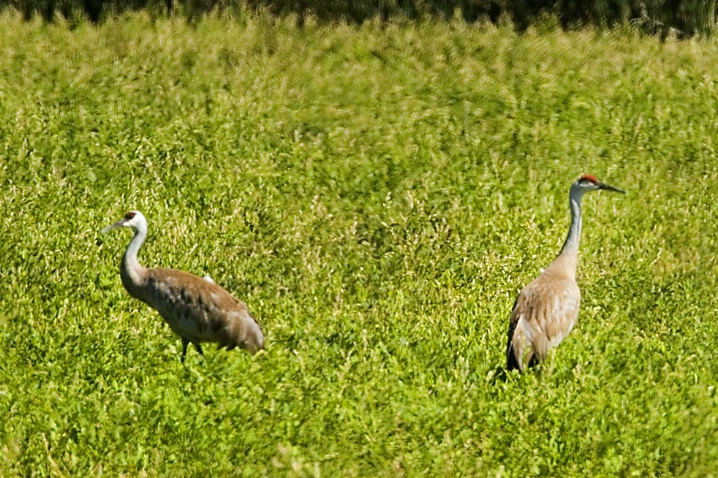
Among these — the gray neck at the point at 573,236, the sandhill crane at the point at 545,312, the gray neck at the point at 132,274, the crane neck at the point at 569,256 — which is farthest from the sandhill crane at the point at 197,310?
the gray neck at the point at 573,236

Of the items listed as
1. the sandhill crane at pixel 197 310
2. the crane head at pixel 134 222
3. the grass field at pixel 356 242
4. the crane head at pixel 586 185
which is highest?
the crane head at pixel 134 222

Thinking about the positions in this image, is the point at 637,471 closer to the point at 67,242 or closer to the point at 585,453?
the point at 585,453

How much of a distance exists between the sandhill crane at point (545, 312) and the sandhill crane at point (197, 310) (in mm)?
2201

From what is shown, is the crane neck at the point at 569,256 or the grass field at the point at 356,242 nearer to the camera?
the grass field at the point at 356,242

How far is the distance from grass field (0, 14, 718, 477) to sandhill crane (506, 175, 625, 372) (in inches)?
9.4

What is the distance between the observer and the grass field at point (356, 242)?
30.0 feet

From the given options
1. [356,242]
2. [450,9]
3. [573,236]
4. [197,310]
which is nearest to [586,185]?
[573,236]

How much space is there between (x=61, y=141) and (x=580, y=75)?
884 cm

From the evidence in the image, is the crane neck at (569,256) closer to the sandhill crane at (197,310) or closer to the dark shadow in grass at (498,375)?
the dark shadow in grass at (498,375)

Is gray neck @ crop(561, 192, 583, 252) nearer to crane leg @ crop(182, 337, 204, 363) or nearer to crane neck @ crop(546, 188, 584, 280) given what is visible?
crane neck @ crop(546, 188, 584, 280)

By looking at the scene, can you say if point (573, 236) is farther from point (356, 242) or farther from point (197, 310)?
point (197, 310)

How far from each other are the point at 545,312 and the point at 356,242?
161 inches

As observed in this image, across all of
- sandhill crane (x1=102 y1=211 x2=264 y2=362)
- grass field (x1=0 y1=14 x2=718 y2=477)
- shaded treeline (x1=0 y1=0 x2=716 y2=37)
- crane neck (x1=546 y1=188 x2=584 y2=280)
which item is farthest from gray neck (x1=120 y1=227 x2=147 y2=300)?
shaded treeline (x1=0 y1=0 x2=716 y2=37)

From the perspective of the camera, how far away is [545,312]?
1082 centimetres
